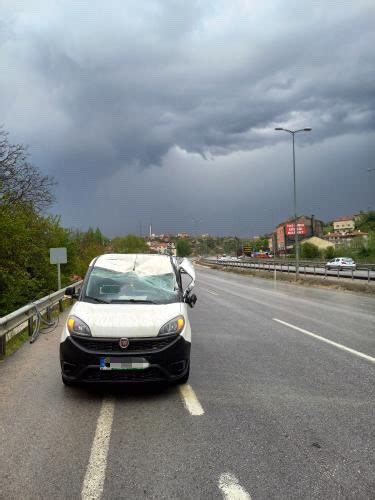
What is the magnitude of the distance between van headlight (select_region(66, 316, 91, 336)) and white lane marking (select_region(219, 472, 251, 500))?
7.70 ft

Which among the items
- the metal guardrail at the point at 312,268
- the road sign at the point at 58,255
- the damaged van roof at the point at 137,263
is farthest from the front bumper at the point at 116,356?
the metal guardrail at the point at 312,268

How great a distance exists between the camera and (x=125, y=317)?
4.97 m

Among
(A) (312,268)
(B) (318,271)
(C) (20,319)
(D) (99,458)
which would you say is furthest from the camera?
(A) (312,268)

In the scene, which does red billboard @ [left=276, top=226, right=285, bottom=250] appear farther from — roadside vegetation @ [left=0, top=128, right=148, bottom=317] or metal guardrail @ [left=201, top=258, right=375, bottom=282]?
roadside vegetation @ [left=0, top=128, right=148, bottom=317]

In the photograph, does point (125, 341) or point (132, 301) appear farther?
point (132, 301)

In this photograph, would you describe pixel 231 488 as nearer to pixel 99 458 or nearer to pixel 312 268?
pixel 99 458

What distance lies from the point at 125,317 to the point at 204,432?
167cm

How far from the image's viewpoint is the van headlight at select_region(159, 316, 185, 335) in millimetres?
4904

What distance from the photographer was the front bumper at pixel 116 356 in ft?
15.4

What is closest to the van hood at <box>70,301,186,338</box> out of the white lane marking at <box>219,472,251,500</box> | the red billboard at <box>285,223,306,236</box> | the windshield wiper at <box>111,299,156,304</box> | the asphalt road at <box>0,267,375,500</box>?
the windshield wiper at <box>111,299,156,304</box>

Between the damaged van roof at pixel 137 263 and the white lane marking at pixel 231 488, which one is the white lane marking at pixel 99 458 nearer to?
the white lane marking at pixel 231 488

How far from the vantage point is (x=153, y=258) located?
6.90m

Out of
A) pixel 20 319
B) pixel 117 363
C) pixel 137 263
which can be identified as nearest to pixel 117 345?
pixel 117 363

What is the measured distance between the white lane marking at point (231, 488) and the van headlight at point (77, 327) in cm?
235
